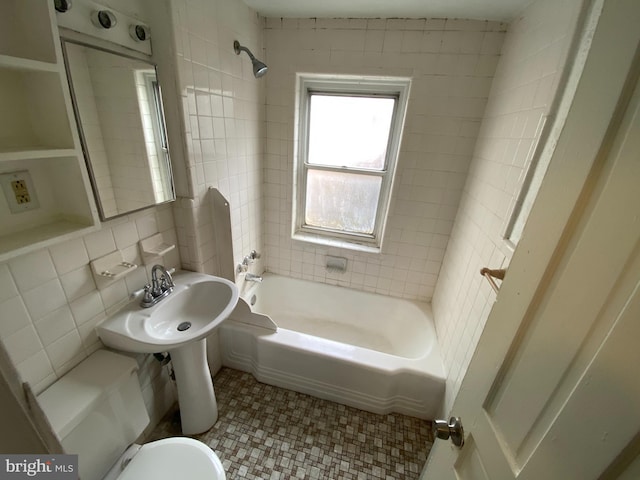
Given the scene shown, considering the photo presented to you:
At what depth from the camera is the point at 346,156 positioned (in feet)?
6.72

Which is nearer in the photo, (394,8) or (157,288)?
(157,288)

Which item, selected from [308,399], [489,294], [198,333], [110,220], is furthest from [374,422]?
[110,220]

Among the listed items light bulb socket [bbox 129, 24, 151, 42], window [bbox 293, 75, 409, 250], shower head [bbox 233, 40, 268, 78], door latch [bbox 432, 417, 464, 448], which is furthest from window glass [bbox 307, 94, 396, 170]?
door latch [bbox 432, 417, 464, 448]

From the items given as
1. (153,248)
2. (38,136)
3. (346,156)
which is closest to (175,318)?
(153,248)

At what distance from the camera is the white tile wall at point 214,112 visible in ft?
3.97

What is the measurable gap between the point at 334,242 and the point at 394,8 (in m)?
1.52

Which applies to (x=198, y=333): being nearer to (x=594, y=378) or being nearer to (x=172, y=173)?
(x=172, y=173)

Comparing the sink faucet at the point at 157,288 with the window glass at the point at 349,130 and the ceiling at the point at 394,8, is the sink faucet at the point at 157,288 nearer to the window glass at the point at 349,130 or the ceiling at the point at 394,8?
the window glass at the point at 349,130

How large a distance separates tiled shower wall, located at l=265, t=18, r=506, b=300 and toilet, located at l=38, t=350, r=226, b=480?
1453 mm

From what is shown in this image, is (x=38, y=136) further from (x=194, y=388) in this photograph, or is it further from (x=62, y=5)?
(x=194, y=388)

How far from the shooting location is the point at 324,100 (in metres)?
1.96

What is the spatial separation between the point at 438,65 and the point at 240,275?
1886mm

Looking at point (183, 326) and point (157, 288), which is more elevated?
point (157, 288)

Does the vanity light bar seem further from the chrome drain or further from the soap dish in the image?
the chrome drain
